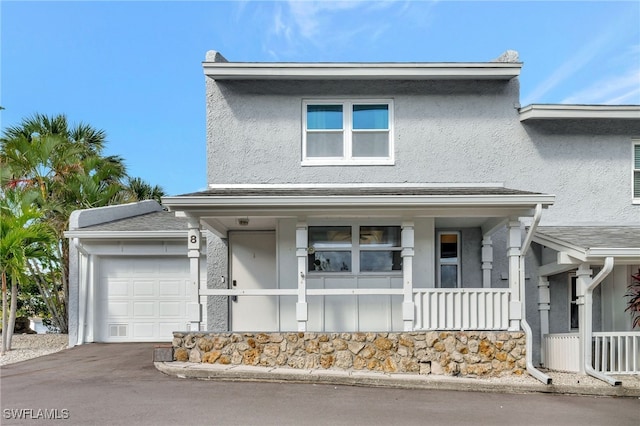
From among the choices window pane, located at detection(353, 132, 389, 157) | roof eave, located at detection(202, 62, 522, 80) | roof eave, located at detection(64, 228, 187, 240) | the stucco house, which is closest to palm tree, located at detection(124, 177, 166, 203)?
roof eave, located at detection(64, 228, 187, 240)

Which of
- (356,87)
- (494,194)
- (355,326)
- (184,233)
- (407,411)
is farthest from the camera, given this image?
(184,233)

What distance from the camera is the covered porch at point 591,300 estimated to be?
9328 mm

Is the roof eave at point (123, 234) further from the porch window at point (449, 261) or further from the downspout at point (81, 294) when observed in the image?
the porch window at point (449, 261)

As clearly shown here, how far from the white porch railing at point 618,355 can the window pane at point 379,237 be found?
149 inches

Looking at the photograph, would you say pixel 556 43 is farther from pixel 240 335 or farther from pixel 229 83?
pixel 240 335

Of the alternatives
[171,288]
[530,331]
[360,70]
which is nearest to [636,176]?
[530,331]

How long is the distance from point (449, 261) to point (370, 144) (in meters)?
2.88

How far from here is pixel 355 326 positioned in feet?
34.9

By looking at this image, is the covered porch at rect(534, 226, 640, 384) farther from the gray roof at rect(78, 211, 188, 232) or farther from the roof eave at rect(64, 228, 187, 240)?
the gray roof at rect(78, 211, 188, 232)

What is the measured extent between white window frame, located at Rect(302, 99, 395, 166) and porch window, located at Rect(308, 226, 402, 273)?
151 cm

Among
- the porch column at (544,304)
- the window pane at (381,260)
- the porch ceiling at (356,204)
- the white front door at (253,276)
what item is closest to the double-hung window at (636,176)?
the porch column at (544,304)

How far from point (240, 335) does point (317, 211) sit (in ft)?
8.11

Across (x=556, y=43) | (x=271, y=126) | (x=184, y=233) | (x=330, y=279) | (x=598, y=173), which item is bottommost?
(x=330, y=279)

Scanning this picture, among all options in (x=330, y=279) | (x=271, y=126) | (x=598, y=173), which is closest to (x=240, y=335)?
(x=330, y=279)
